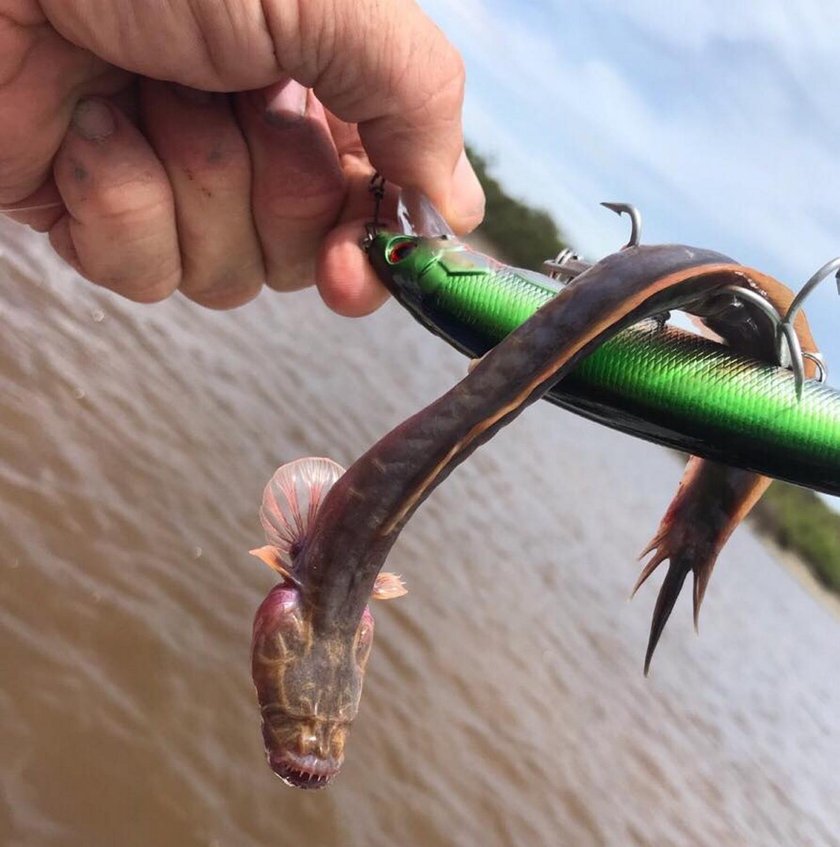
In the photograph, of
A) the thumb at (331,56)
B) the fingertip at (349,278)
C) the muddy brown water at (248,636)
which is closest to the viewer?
the thumb at (331,56)

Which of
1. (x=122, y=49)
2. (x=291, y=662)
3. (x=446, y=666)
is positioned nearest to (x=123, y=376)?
(x=446, y=666)

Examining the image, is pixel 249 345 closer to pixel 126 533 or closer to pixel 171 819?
pixel 126 533

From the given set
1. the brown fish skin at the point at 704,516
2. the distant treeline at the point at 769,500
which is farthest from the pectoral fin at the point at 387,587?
the distant treeline at the point at 769,500

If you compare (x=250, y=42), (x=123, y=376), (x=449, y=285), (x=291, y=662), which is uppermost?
(x=250, y=42)

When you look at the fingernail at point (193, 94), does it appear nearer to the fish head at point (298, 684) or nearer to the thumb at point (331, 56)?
the thumb at point (331, 56)

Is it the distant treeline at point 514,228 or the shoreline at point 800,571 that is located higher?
the distant treeline at point 514,228

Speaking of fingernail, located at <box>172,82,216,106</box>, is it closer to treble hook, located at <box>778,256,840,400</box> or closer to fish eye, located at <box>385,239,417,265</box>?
fish eye, located at <box>385,239,417,265</box>

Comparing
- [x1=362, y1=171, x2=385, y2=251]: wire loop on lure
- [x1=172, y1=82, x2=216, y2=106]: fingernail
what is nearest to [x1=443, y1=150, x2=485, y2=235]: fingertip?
[x1=362, y1=171, x2=385, y2=251]: wire loop on lure
